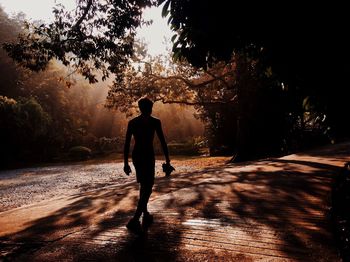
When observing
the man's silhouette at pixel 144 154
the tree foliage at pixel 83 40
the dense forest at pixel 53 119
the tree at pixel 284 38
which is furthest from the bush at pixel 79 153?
the man's silhouette at pixel 144 154

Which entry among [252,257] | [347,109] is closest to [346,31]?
[347,109]

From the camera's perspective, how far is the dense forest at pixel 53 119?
26.7 metres

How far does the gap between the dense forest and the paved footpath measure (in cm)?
1329

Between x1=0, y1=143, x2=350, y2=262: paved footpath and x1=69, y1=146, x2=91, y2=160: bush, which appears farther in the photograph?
x1=69, y1=146, x2=91, y2=160: bush

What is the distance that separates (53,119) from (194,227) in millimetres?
32278

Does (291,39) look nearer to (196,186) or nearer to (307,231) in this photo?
(307,231)

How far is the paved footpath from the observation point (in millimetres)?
3609

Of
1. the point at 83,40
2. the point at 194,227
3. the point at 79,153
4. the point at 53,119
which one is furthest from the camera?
the point at 53,119

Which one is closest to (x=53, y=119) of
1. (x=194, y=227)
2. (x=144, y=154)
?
(x=144, y=154)

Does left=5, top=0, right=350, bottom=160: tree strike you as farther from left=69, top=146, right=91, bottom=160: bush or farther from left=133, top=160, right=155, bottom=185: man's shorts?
left=69, top=146, right=91, bottom=160: bush

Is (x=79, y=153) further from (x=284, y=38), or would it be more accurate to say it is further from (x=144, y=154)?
(x=284, y=38)

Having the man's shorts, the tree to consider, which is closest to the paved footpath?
the man's shorts

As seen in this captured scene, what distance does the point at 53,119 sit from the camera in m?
34.3

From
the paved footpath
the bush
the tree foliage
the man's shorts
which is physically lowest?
the paved footpath
